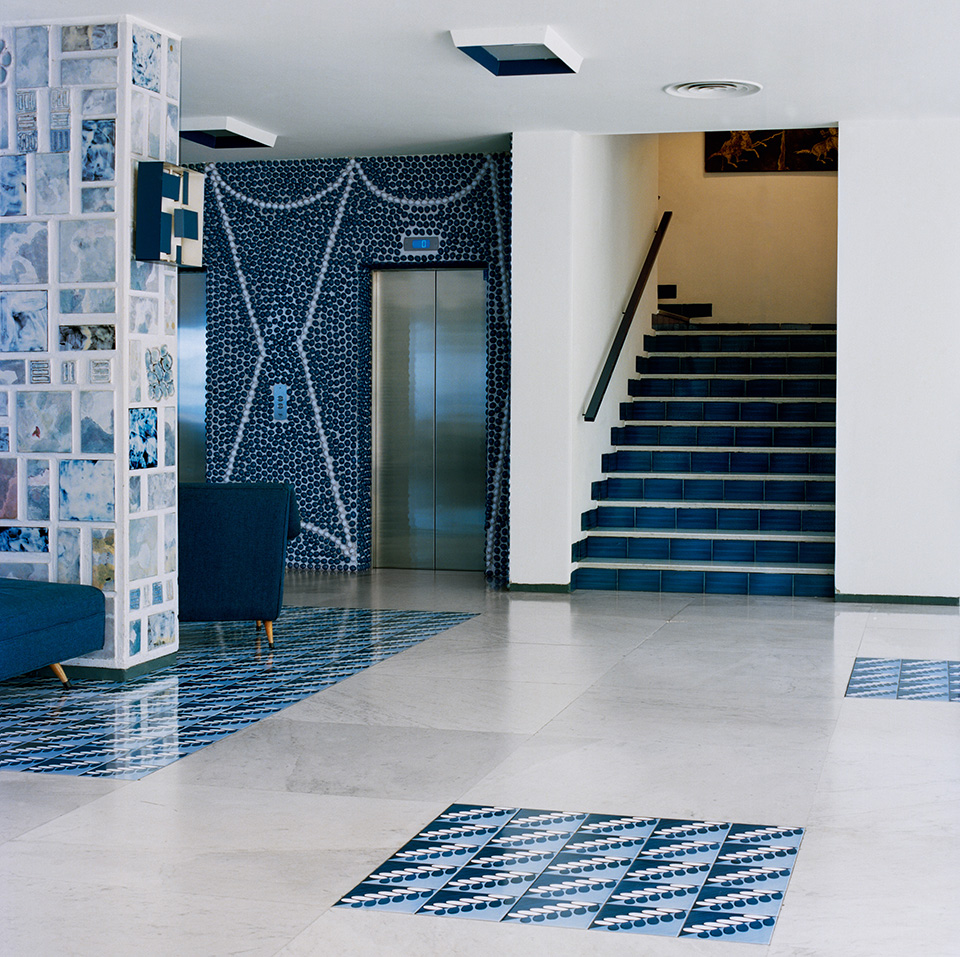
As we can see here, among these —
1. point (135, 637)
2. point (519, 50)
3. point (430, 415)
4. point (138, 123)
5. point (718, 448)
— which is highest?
point (519, 50)

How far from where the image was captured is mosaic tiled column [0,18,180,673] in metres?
5.84

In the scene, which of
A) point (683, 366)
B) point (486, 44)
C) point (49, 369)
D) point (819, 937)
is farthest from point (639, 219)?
point (819, 937)

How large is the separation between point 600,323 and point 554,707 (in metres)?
4.68

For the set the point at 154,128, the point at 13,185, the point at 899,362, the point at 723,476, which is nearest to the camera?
the point at 13,185

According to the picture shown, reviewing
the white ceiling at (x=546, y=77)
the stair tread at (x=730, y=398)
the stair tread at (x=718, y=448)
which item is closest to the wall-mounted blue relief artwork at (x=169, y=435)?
the white ceiling at (x=546, y=77)

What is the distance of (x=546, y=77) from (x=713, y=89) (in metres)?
1.00

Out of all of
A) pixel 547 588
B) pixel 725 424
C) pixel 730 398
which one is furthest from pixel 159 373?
pixel 730 398

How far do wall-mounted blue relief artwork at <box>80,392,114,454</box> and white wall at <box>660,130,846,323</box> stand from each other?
8.03 metres

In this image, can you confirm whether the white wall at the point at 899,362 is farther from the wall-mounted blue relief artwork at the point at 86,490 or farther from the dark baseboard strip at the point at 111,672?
the wall-mounted blue relief artwork at the point at 86,490

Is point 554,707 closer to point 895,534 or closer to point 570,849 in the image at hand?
point 570,849

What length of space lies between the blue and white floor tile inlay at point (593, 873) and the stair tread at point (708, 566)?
16.6 feet

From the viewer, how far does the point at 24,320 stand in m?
5.95

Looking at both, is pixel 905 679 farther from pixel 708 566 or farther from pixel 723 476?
pixel 723 476

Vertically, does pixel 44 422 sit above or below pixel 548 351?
below
